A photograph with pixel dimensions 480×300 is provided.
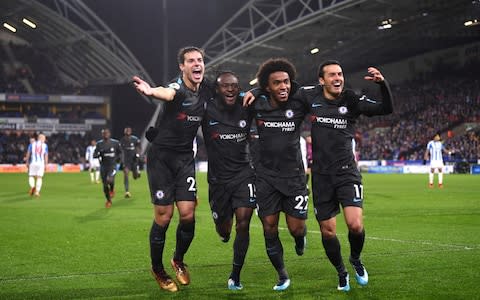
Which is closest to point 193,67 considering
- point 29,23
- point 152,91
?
point 152,91

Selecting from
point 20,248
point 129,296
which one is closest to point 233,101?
point 129,296

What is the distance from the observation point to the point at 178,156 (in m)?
7.84

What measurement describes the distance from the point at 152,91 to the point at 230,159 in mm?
1288

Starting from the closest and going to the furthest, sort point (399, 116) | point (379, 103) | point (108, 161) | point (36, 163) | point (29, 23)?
point (379, 103)
point (108, 161)
point (36, 163)
point (399, 116)
point (29, 23)

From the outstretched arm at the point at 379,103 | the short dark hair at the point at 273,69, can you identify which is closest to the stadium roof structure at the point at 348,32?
the short dark hair at the point at 273,69

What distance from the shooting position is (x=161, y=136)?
25.7 ft

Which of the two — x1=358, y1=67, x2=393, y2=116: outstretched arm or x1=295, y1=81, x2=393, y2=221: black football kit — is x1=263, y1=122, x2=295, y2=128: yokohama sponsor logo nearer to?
x1=295, y1=81, x2=393, y2=221: black football kit

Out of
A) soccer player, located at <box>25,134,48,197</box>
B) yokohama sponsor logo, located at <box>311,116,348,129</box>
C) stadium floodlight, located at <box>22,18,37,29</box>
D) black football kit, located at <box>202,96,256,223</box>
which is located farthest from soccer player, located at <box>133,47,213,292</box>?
stadium floodlight, located at <box>22,18,37,29</box>

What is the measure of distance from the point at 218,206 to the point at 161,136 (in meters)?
1.06

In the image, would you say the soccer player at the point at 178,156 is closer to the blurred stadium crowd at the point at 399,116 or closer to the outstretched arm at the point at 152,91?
the outstretched arm at the point at 152,91

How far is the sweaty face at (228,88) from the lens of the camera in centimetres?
775

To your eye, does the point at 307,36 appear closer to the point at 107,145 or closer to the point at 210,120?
the point at 107,145

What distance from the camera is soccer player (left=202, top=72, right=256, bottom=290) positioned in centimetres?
766

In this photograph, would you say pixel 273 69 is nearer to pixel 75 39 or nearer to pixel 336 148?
pixel 336 148
